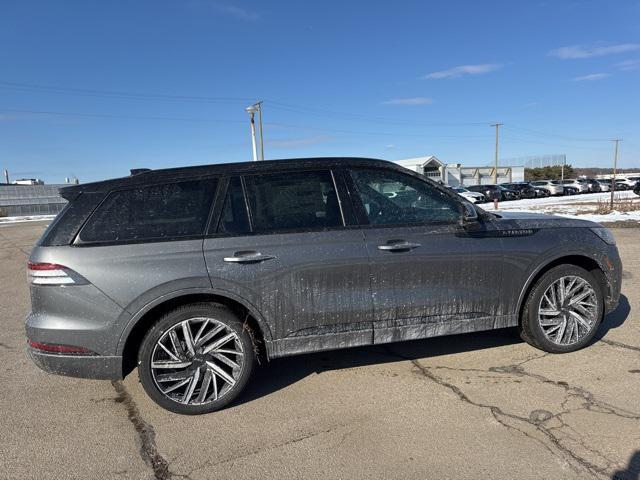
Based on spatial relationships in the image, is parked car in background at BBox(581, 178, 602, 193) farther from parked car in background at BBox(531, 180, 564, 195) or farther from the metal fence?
the metal fence

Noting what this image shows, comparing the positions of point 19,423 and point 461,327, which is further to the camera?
point 461,327

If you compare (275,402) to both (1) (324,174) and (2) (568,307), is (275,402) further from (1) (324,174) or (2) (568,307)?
(2) (568,307)

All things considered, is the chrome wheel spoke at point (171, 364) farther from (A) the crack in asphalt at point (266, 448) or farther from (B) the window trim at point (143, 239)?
(B) the window trim at point (143, 239)

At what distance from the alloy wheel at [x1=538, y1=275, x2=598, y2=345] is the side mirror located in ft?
3.34

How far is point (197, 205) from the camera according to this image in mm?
3455

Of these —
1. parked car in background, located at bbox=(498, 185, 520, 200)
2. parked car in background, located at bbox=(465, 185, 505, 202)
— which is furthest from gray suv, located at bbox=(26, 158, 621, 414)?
parked car in background, located at bbox=(498, 185, 520, 200)

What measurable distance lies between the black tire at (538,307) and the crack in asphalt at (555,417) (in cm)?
29

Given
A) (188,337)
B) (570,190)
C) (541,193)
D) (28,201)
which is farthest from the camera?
(570,190)

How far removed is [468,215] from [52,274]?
314 centimetres

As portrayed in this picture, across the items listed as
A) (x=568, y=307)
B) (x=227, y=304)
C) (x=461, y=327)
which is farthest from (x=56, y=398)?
(x=568, y=307)

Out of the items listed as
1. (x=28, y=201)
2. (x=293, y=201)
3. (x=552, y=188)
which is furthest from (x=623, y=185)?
(x=28, y=201)

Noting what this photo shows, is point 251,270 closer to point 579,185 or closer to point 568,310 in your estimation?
point 568,310

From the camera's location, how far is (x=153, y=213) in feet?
11.1

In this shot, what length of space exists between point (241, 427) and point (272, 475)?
604mm
